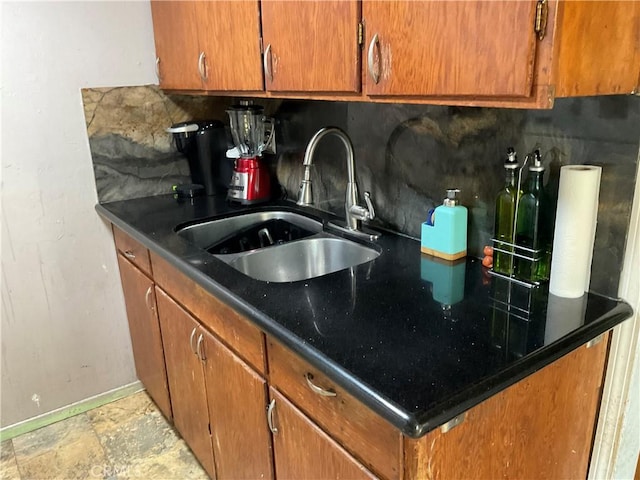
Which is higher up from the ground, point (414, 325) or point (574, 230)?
point (574, 230)

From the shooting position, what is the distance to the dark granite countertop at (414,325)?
90cm

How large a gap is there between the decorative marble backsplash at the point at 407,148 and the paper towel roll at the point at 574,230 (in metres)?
0.04

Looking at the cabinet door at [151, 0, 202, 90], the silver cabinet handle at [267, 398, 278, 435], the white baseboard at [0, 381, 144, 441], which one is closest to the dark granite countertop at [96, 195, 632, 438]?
the silver cabinet handle at [267, 398, 278, 435]

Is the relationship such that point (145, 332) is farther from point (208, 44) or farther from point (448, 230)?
point (448, 230)

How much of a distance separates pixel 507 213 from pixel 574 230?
7.0 inches

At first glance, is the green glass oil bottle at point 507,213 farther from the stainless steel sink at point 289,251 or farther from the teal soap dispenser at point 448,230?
the stainless steel sink at point 289,251

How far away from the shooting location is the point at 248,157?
2193 mm

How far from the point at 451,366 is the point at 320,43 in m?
0.85

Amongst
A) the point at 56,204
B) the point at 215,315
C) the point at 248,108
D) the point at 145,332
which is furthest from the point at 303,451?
the point at 56,204

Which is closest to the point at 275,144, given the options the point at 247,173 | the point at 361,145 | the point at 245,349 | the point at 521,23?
the point at 247,173

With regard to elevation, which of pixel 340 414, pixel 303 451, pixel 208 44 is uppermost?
pixel 208 44

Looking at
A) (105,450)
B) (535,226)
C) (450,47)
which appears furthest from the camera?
(105,450)

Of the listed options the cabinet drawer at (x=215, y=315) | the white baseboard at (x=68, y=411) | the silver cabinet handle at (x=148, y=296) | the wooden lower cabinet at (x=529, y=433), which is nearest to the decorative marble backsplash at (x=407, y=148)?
the wooden lower cabinet at (x=529, y=433)

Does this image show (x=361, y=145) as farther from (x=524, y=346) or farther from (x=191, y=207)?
(x=524, y=346)
